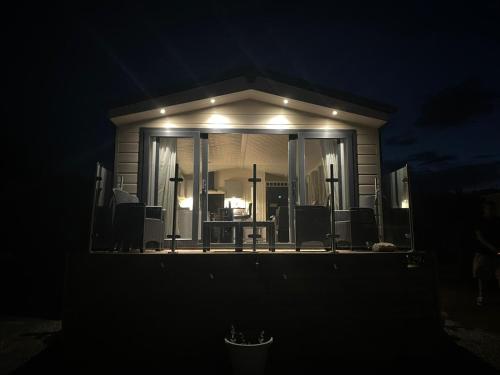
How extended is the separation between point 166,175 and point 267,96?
→ 234 cm

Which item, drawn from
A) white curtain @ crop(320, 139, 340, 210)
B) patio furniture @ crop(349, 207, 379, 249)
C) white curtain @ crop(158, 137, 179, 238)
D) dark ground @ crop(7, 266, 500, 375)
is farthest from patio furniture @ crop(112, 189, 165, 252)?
white curtain @ crop(320, 139, 340, 210)

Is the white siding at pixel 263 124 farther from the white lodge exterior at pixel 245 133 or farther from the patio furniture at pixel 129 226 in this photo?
the patio furniture at pixel 129 226

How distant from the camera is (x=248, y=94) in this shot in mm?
6680

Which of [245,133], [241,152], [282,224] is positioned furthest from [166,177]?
[241,152]

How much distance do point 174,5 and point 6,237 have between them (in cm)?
948

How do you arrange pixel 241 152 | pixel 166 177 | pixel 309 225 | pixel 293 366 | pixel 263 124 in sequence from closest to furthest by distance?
pixel 293 366 → pixel 309 225 → pixel 263 124 → pixel 166 177 → pixel 241 152

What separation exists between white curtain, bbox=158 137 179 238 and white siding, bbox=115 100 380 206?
0.40 metres

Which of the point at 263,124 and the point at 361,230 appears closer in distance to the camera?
the point at 361,230

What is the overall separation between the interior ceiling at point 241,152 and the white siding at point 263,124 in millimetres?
680

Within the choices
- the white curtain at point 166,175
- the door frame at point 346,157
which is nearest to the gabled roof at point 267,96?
the door frame at point 346,157

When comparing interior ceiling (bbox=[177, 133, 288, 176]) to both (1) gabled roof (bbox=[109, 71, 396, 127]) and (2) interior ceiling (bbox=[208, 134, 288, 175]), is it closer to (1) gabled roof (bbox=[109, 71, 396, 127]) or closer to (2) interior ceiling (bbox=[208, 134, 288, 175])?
(2) interior ceiling (bbox=[208, 134, 288, 175])

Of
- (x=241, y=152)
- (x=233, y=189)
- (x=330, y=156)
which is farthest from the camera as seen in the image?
(x=233, y=189)

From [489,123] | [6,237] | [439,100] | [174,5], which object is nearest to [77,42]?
[174,5]

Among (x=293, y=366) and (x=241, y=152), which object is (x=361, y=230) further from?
(x=241, y=152)
